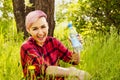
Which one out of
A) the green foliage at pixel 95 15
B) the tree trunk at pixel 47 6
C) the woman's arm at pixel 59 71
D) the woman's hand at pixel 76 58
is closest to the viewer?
the woman's arm at pixel 59 71

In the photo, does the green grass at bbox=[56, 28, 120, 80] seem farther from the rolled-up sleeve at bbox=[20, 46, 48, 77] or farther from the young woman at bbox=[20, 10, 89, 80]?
the rolled-up sleeve at bbox=[20, 46, 48, 77]

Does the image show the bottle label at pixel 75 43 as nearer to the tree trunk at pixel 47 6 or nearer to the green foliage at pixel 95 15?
the tree trunk at pixel 47 6

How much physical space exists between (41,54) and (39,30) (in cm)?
23

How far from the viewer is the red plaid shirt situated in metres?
3.55

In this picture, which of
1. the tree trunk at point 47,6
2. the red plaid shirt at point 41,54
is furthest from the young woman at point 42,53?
the tree trunk at point 47,6

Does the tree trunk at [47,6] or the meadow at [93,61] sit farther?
the tree trunk at [47,6]

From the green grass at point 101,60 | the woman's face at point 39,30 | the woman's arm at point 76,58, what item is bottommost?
the green grass at point 101,60

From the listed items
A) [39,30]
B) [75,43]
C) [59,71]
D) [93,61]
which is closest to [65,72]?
[59,71]

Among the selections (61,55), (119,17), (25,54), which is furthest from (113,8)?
(25,54)

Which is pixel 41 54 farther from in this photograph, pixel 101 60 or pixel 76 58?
pixel 101 60

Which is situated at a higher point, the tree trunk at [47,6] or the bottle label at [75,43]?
the tree trunk at [47,6]

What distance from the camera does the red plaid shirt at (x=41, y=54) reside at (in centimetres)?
355

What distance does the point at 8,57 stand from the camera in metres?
3.79

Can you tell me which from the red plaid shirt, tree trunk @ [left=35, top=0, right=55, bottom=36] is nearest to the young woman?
the red plaid shirt
